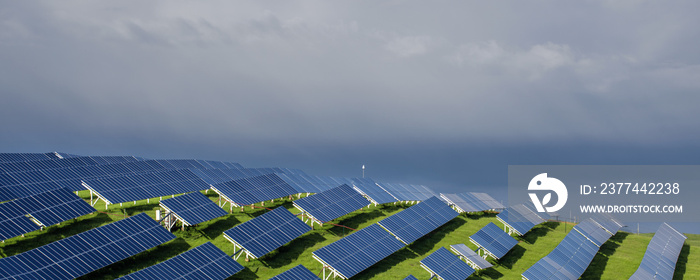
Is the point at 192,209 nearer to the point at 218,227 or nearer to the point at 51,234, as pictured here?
the point at 218,227

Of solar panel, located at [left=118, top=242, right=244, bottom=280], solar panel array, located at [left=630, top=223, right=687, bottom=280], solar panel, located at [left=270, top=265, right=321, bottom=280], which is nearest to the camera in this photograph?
solar panel, located at [left=118, top=242, right=244, bottom=280]

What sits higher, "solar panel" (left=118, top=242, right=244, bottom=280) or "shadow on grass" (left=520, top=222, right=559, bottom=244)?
"shadow on grass" (left=520, top=222, right=559, bottom=244)

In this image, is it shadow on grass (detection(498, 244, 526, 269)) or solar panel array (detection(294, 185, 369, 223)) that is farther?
solar panel array (detection(294, 185, 369, 223))

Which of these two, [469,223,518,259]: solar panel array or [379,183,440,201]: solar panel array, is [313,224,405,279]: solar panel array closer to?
[469,223,518,259]: solar panel array

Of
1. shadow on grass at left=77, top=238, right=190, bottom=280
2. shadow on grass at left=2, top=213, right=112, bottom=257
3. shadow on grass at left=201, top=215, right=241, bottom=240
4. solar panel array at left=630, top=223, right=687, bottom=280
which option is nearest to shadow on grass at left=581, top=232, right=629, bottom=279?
solar panel array at left=630, top=223, right=687, bottom=280

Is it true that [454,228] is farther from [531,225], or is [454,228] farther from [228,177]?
[228,177]

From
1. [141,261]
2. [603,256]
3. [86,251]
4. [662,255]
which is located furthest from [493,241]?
[86,251]

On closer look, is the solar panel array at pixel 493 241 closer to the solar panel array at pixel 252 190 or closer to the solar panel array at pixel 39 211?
the solar panel array at pixel 252 190
